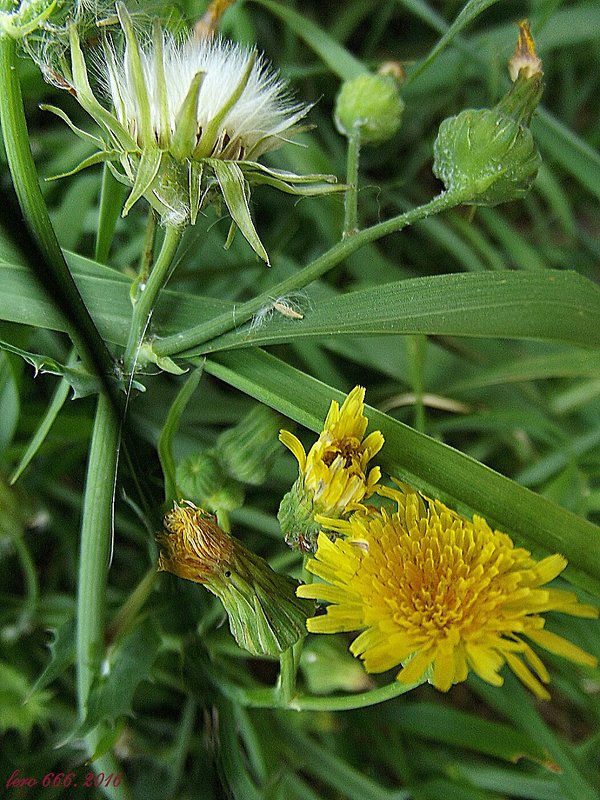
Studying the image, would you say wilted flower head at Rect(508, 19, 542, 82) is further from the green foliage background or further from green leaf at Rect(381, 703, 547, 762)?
green leaf at Rect(381, 703, 547, 762)

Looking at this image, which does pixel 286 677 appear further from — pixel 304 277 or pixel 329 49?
pixel 329 49

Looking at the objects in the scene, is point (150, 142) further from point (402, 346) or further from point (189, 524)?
point (402, 346)

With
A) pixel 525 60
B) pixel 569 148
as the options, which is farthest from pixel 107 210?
pixel 569 148

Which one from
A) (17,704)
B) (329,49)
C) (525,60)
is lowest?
(17,704)

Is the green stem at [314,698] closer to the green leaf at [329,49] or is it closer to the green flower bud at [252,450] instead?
the green flower bud at [252,450]

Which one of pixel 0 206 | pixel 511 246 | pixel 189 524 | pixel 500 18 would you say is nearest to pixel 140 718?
pixel 189 524

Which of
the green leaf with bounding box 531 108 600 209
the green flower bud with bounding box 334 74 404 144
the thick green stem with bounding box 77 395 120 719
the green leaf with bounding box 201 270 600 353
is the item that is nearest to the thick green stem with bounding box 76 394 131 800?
the thick green stem with bounding box 77 395 120 719
